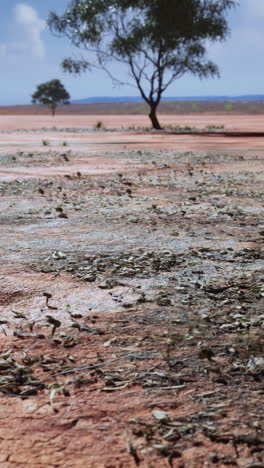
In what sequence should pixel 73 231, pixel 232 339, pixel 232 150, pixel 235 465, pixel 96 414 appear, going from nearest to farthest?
1. pixel 235 465
2. pixel 96 414
3. pixel 232 339
4. pixel 73 231
5. pixel 232 150

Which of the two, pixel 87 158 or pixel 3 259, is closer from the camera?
pixel 3 259

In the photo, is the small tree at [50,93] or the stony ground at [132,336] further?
the small tree at [50,93]

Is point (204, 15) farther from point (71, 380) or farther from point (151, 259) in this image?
point (71, 380)

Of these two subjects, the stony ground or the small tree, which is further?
the small tree

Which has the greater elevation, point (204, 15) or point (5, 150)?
point (204, 15)

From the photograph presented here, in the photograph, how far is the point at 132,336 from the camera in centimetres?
338

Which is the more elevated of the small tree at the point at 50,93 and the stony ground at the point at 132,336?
the small tree at the point at 50,93

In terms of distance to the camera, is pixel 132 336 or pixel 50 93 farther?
pixel 50 93

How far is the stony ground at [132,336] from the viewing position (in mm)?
2391

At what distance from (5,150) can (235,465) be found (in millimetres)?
15931

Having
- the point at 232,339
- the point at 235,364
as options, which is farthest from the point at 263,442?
the point at 232,339

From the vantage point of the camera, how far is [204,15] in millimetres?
27531

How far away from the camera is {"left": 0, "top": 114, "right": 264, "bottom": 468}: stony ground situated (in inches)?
94.1

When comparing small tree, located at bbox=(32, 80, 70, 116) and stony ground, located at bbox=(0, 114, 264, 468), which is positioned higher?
small tree, located at bbox=(32, 80, 70, 116)
